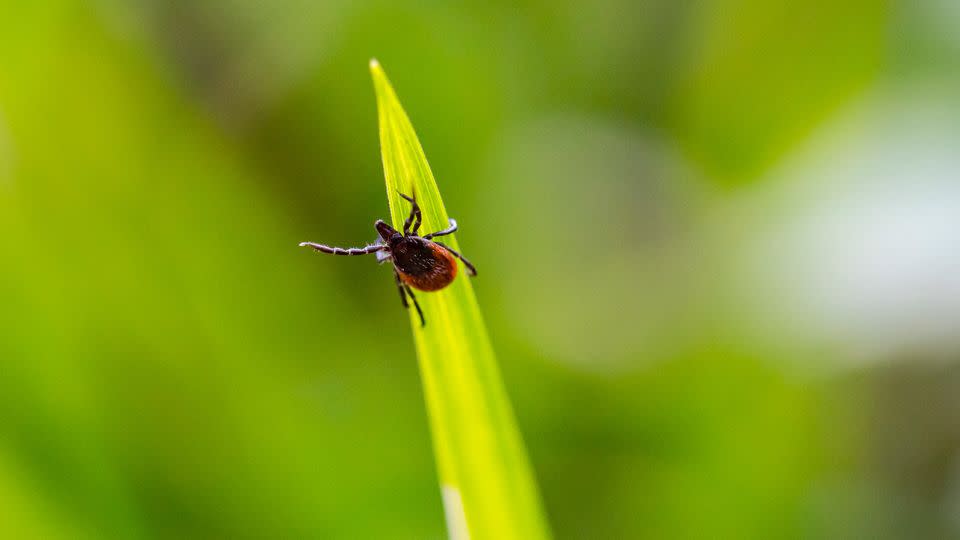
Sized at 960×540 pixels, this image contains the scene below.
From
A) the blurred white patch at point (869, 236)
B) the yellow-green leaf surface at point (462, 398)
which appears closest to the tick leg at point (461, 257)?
the yellow-green leaf surface at point (462, 398)

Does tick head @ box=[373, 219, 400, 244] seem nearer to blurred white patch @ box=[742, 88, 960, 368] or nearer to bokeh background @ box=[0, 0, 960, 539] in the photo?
bokeh background @ box=[0, 0, 960, 539]

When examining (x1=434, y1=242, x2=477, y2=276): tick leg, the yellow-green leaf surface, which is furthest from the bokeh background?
the yellow-green leaf surface

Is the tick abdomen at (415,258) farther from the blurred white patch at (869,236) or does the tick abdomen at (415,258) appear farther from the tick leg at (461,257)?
the blurred white patch at (869,236)

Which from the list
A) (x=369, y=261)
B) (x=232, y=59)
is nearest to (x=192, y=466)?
(x=369, y=261)

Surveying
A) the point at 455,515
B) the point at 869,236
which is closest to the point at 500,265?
the point at 869,236

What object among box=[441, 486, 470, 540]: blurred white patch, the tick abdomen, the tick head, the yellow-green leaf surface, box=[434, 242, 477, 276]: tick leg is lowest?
box=[441, 486, 470, 540]: blurred white patch

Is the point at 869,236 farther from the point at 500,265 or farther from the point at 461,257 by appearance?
the point at 461,257

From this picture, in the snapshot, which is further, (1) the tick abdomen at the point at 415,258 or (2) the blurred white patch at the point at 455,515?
(1) the tick abdomen at the point at 415,258

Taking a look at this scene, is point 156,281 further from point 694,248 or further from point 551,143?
point 694,248
